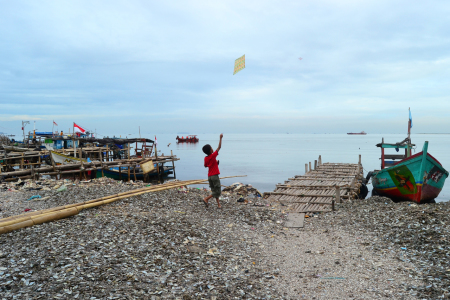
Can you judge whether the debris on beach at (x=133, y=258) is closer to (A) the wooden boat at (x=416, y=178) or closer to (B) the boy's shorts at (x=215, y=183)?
(B) the boy's shorts at (x=215, y=183)

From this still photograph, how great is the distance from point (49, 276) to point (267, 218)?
7.63m

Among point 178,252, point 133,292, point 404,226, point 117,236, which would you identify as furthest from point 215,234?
point 404,226

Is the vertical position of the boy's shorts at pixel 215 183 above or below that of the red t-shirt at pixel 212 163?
below

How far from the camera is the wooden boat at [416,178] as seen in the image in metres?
15.3

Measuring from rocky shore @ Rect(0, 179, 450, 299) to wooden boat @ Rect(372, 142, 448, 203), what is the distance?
6.62 m

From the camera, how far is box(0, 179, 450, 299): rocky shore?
16.0ft

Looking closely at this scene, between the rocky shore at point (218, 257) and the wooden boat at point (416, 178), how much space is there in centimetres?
662

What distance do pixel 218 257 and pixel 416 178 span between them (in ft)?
46.7

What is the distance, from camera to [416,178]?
610 inches

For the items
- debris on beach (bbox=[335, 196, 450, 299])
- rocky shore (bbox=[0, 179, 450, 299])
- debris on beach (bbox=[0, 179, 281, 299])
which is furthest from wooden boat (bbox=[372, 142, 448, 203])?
debris on beach (bbox=[0, 179, 281, 299])

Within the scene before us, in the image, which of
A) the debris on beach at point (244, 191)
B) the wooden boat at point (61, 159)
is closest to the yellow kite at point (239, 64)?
the debris on beach at point (244, 191)

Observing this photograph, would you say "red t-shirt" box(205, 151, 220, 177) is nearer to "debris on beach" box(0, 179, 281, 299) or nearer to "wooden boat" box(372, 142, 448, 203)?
"debris on beach" box(0, 179, 281, 299)

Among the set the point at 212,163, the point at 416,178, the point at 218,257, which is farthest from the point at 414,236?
the point at 416,178

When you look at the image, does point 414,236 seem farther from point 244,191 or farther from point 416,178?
point 244,191
